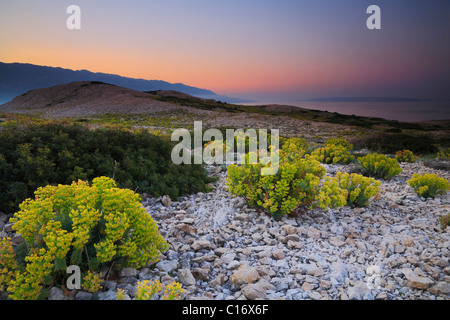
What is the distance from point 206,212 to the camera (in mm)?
5301

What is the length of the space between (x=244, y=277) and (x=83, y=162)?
4.71 m

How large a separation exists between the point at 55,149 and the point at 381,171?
9.15 metres

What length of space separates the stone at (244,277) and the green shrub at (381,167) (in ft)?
20.4

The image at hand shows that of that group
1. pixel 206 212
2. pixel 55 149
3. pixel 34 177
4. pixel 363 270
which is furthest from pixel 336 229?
pixel 55 149

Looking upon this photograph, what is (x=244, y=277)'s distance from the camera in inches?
124

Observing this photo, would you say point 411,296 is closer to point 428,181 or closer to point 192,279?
point 192,279

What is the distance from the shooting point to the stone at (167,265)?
3.36m

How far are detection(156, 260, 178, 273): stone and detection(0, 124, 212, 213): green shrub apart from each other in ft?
8.37

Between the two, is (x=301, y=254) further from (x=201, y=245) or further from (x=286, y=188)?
(x=201, y=245)

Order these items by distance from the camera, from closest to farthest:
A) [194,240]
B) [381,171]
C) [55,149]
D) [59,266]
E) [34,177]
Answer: [59,266] → [194,240] → [34,177] → [55,149] → [381,171]

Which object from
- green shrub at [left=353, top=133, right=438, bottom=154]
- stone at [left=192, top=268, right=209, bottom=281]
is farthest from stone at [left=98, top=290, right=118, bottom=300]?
green shrub at [left=353, top=133, right=438, bottom=154]

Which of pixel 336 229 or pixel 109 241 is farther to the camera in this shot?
pixel 336 229

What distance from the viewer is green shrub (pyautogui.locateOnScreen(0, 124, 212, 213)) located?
498 cm

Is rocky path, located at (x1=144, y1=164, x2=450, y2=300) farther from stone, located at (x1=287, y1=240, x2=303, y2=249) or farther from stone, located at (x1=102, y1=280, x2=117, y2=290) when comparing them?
stone, located at (x1=102, y1=280, x2=117, y2=290)
